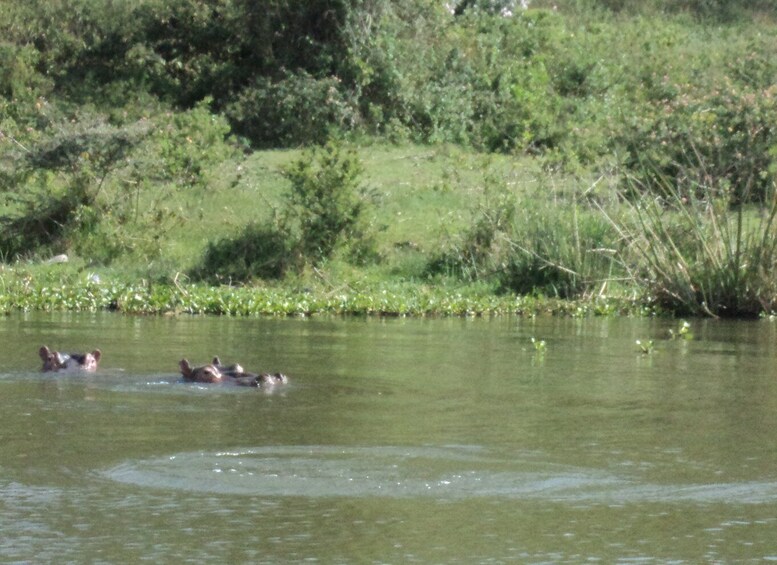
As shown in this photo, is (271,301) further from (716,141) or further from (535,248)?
(716,141)

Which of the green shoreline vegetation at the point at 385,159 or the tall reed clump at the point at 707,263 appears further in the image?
the green shoreline vegetation at the point at 385,159

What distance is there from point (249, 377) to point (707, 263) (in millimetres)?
9381

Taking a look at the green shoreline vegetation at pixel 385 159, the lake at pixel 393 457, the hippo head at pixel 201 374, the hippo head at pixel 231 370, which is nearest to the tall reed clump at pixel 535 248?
the green shoreline vegetation at pixel 385 159

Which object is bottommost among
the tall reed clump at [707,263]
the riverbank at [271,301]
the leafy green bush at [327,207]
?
the riverbank at [271,301]

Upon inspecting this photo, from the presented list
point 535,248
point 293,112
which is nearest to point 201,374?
point 535,248

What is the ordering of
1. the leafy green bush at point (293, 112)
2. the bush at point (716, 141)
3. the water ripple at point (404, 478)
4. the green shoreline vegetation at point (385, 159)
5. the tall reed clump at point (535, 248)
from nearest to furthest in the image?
the water ripple at point (404, 478) → the green shoreline vegetation at point (385, 159) → the tall reed clump at point (535, 248) → the bush at point (716, 141) → the leafy green bush at point (293, 112)

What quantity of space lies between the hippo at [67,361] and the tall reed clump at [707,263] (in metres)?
8.74

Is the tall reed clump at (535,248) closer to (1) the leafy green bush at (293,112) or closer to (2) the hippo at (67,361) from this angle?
(1) the leafy green bush at (293,112)

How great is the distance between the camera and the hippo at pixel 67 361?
1230cm

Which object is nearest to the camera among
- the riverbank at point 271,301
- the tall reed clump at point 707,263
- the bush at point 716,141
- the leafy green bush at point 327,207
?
the tall reed clump at point 707,263

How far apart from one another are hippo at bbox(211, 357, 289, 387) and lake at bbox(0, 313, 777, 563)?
114mm

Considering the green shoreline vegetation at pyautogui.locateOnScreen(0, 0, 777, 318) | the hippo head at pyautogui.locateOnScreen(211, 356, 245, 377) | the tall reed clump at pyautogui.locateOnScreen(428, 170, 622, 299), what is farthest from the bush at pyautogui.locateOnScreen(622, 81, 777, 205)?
the hippo head at pyautogui.locateOnScreen(211, 356, 245, 377)

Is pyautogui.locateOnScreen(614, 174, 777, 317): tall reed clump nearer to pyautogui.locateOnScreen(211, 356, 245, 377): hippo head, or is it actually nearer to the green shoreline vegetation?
the green shoreline vegetation

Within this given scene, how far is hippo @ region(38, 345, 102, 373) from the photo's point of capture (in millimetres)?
12297
